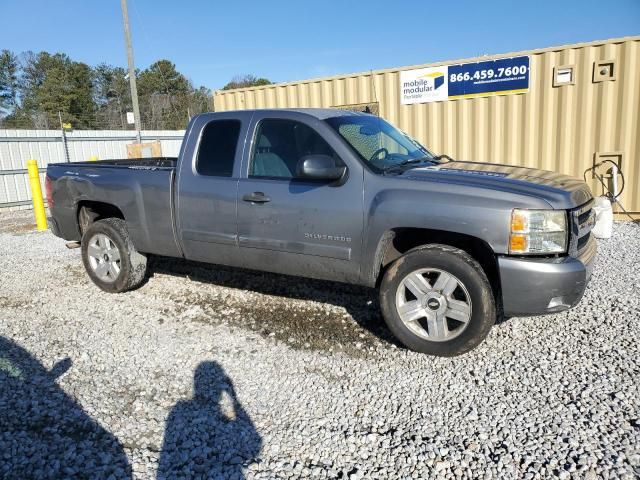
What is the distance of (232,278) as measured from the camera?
19.4ft

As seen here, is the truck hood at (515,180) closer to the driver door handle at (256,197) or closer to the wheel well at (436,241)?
the wheel well at (436,241)

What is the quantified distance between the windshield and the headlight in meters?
1.16

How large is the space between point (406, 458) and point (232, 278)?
3.76m

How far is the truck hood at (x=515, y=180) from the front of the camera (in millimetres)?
3350

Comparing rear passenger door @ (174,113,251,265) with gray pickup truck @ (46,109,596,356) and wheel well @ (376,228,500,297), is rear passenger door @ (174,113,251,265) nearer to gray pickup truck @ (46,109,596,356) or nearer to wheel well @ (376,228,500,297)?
gray pickup truck @ (46,109,596,356)

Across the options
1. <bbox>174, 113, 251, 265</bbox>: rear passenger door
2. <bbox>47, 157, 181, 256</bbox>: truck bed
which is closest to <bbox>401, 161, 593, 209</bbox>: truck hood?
<bbox>174, 113, 251, 265</bbox>: rear passenger door

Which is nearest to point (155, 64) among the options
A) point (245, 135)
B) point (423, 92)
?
point (423, 92)

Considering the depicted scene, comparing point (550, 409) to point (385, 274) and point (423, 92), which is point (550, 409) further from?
point (423, 92)

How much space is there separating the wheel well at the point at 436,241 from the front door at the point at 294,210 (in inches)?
10.8

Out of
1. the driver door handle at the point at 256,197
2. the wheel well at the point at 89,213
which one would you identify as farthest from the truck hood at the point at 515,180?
the wheel well at the point at 89,213

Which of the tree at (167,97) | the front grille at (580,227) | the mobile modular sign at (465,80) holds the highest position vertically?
the tree at (167,97)

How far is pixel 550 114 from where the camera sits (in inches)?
334

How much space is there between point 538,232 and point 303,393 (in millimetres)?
1921

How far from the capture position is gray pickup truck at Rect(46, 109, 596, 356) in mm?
3314
